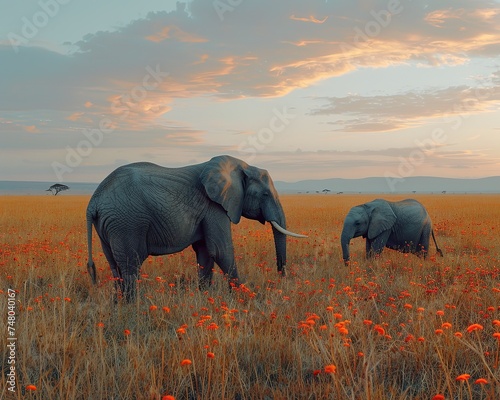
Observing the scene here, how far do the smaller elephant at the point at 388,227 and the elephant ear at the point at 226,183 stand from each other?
3.83 metres

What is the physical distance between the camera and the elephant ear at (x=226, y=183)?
767 cm

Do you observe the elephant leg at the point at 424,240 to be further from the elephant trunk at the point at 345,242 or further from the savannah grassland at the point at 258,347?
the savannah grassland at the point at 258,347

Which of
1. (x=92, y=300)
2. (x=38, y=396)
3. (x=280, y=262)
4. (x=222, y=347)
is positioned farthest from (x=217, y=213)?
(x=38, y=396)

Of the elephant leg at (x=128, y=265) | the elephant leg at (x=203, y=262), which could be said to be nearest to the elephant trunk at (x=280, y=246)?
the elephant leg at (x=203, y=262)

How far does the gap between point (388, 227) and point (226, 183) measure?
18.3 feet

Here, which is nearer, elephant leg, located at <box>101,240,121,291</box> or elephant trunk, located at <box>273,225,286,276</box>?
elephant leg, located at <box>101,240,121,291</box>

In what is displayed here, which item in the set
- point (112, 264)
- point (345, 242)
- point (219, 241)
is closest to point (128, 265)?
point (112, 264)

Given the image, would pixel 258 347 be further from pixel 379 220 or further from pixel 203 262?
pixel 379 220

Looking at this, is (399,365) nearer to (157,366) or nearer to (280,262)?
(157,366)

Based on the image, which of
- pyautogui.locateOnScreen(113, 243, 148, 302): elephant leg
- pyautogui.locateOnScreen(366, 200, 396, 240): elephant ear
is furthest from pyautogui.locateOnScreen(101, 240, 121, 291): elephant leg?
pyautogui.locateOnScreen(366, 200, 396, 240): elephant ear

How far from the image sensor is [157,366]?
4.14m

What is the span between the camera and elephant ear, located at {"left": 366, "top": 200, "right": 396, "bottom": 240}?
11.7 meters

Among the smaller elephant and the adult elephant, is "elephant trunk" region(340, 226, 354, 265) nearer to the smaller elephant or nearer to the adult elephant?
the smaller elephant

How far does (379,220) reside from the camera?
11695mm
